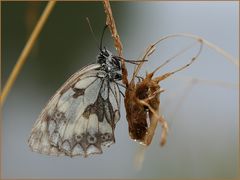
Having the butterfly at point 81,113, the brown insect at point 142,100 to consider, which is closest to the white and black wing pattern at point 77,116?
the butterfly at point 81,113

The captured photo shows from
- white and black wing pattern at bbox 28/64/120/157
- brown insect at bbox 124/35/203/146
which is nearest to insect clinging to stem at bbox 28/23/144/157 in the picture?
white and black wing pattern at bbox 28/64/120/157

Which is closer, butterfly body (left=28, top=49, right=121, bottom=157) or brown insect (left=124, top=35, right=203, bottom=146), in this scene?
brown insect (left=124, top=35, right=203, bottom=146)

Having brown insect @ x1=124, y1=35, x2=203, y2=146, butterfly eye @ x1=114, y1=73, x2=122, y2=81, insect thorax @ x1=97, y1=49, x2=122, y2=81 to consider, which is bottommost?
brown insect @ x1=124, y1=35, x2=203, y2=146

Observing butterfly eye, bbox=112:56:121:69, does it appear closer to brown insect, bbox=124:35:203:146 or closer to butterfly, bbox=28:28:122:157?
butterfly, bbox=28:28:122:157

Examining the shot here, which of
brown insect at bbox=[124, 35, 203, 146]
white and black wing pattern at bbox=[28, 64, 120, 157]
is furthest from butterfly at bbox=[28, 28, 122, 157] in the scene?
brown insect at bbox=[124, 35, 203, 146]

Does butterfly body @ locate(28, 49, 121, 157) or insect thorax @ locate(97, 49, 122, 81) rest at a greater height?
insect thorax @ locate(97, 49, 122, 81)

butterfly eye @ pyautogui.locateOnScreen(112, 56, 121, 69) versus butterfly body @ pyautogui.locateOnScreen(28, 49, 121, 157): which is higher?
butterfly eye @ pyautogui.locateOnScreen(112, 56, 121, 69)

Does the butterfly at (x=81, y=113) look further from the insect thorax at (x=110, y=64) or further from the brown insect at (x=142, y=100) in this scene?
the brown insect at (x=142, y=100)

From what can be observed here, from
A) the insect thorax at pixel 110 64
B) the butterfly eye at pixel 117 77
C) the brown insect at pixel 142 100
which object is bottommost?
the brown insect at pixel 142 100

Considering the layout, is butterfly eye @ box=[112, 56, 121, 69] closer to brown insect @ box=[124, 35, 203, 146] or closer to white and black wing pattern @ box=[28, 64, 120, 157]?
white and black wing pattern @ box=[28, 64, 120, 157]
